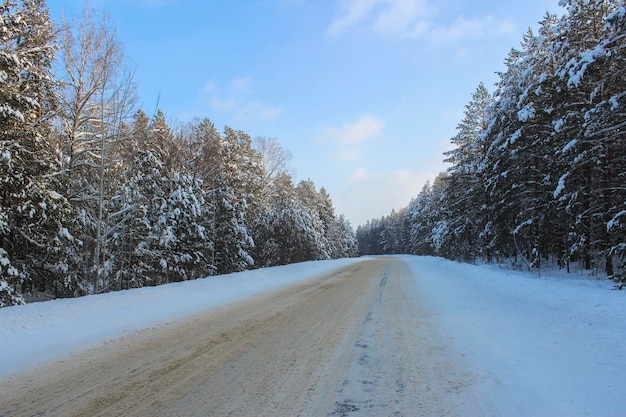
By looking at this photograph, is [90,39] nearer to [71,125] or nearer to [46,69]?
[46,69]

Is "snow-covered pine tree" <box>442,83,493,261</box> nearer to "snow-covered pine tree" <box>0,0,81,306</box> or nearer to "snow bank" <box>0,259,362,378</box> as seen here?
"snow bank" <box>0,259,362,378</box>

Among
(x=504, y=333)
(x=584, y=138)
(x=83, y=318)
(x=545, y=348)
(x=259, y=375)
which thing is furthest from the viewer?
(x=584, y=138)

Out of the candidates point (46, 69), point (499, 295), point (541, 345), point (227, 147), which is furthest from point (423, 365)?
point (227, 147)

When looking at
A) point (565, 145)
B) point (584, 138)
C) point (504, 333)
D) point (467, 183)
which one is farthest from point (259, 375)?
point (467, 183)

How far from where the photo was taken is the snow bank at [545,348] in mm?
3592

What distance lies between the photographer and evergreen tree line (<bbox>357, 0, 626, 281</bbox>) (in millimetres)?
12242

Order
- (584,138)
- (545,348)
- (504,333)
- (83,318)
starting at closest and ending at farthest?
1. (545,348)
2. (504,333)
3. (83,318)
4. (584,138)

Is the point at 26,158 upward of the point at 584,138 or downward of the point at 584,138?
downward

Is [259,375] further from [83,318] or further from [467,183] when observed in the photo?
[467,183]

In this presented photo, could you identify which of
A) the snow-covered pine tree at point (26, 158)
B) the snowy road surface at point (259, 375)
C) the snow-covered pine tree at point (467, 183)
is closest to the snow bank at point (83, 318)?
the snowy road surface at point (259, 375)

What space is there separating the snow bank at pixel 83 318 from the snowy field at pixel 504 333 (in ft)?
0.05

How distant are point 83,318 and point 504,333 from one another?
7898mm

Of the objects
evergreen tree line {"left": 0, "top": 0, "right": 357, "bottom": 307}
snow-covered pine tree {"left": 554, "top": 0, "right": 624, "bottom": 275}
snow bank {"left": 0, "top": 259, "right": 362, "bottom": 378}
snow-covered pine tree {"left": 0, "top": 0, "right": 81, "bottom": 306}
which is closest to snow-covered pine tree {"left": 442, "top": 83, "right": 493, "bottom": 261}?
snow-covered pine tree {"left": 554, "top": 0, "right": 624, "bottom": 275}

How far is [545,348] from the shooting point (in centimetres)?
531
